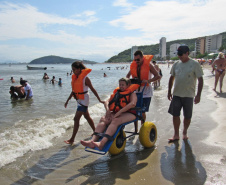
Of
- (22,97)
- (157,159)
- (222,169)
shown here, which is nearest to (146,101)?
(157,159)

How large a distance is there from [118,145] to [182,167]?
1222 millimetres

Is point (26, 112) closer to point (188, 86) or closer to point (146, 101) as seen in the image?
point (146, 101)

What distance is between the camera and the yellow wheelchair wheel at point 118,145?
3.88 m

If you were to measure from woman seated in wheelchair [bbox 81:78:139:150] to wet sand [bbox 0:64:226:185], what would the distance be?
1.78ft

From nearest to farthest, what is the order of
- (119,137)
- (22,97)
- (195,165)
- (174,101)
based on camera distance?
(195,165)
(119,137)
(174,101)
(22,97)

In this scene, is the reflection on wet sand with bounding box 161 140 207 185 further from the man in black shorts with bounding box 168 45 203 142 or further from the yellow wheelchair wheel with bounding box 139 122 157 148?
the man in black shorts with bounding box 168 45 203 142

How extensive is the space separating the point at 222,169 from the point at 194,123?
8.39 feet

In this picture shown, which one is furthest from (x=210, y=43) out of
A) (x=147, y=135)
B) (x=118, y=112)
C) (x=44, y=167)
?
(x=44, y=167)

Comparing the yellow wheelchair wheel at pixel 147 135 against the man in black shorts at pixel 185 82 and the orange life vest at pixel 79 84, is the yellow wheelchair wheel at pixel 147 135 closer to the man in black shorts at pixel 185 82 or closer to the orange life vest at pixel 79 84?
the man in black shorts at pixel 185 82

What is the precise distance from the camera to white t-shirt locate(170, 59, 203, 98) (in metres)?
4.12

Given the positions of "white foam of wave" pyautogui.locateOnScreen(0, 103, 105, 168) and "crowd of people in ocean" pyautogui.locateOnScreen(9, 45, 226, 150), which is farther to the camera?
"white foam of wave" pyautogui.locateOnScreen(0, 103, 105, 168)

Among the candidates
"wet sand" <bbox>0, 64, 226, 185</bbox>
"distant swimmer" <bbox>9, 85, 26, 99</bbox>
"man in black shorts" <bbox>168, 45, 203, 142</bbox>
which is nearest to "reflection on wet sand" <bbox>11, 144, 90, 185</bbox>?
"wet sand" <bbox>0, 64, 226, 185</bbox>

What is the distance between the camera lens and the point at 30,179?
11.1 ft

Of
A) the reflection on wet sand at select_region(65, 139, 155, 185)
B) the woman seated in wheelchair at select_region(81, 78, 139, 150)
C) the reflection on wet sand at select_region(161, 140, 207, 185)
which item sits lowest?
the reflection on wet sand at select_region(65, 139, 155, 185)
